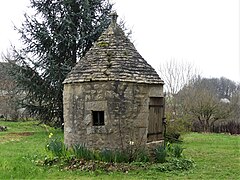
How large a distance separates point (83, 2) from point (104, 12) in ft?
6.42

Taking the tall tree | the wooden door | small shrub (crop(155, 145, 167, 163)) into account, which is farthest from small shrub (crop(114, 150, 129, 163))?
the tall tree

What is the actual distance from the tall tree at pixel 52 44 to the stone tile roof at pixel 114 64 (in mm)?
8385

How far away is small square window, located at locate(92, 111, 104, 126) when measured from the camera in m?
10.8

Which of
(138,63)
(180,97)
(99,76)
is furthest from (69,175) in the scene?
(180,97)

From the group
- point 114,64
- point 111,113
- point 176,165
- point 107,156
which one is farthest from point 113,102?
point 176,165

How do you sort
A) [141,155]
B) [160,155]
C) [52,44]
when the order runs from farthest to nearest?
[52,44], [160,155], [141,155]

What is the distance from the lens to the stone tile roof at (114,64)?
35.6ft

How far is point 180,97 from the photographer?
110 ft

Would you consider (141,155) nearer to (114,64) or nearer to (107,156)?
(107,156)

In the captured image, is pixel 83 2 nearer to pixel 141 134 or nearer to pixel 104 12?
pixel 104 12

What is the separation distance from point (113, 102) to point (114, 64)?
1356mm

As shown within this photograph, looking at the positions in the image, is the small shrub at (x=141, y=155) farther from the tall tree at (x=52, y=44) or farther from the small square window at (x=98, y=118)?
the tall tree at (x=52, y=44)

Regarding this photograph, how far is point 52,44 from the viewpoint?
21219 mm

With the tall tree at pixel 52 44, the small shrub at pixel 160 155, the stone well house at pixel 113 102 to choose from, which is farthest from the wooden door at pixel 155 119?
the tall tree at pixel 52 44
